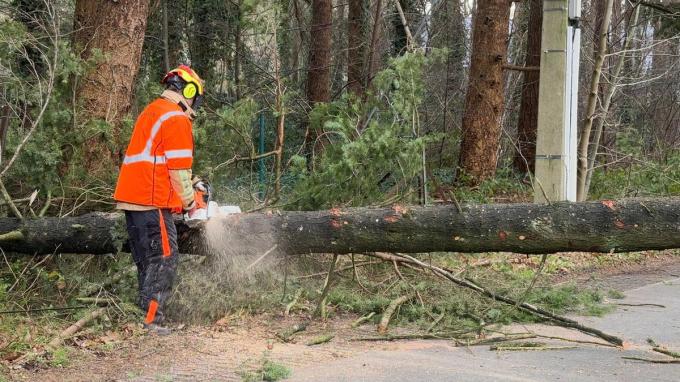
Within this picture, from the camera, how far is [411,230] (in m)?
5.30

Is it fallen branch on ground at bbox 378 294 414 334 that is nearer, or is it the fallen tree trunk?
the fallen tree trunk

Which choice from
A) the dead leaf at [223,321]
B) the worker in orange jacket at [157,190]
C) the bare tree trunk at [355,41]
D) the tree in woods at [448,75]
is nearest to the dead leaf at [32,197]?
the worker in orange jacket at [157,190]

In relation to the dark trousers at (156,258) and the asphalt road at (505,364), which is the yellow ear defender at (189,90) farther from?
the asphalt road at (505,364)

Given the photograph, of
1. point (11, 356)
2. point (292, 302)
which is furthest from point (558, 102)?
point (11, 356)

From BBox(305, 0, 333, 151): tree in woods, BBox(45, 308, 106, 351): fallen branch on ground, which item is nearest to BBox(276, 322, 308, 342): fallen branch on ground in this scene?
BBox(45, 308, 106, 351): fallen branch on ground

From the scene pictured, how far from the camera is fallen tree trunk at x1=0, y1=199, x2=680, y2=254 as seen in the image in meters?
4.93

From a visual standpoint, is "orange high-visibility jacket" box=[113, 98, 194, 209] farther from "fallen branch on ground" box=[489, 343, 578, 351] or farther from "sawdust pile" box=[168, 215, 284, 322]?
"fallen branch on ground" box=[489, 343, 578, 351]

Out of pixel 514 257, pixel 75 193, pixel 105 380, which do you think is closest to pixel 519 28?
A: pixel 514 257

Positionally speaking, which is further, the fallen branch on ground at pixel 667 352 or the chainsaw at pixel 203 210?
the chainsaw at pixel 203 210

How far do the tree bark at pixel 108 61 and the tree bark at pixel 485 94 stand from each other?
5978 millimetres

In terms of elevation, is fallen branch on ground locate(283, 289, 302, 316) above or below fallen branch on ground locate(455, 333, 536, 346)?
above

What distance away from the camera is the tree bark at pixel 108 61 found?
23.1ft

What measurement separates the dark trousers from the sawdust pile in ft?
1.27

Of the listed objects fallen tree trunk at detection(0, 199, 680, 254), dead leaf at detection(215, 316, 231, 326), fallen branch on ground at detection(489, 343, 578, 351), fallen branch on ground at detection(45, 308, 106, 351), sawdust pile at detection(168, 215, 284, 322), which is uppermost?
fallen tree trunk at detection(0, 199, 680, 254)
